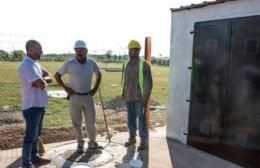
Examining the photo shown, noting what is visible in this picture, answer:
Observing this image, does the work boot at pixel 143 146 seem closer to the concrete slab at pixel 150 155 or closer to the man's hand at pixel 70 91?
the concrete slab at pixel 150 155

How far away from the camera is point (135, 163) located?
15.6 feet

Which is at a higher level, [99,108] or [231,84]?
[231,84]

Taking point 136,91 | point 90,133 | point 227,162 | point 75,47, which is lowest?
point 227,162

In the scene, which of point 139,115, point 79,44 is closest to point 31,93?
point 79,44

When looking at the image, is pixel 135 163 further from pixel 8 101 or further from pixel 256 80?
pixel 8 101

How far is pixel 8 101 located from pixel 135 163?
764 cm

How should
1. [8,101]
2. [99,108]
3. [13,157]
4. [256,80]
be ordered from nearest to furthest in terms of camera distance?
[256,80] < [13,157] < [99,108] < [8,101]

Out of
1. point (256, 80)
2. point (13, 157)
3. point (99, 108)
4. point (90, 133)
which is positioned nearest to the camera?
point (256, 80)

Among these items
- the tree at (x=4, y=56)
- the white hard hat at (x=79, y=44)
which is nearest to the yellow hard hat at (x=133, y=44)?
the white hard hat at (x=79, y=44)

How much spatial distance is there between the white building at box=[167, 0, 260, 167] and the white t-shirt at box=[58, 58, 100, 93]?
7.17 feet

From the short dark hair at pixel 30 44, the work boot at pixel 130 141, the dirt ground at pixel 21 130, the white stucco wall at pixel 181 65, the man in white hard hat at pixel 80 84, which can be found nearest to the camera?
the short dark hair at pixel 30 44

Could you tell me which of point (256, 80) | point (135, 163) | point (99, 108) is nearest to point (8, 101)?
point (99, 108)

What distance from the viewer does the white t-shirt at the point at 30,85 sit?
14.9 feet

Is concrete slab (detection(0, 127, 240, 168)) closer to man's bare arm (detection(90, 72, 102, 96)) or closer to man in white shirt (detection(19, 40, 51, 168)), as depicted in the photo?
man in white shirt (detection(19, 40, 51, 168))
